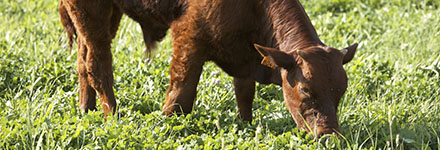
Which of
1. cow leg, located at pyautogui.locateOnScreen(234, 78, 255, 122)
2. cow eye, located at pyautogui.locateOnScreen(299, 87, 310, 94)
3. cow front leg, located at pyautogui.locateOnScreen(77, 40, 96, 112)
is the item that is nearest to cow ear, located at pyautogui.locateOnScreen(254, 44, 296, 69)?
cow eye, located at pyautogui.locateOnScreen(299, 87, 310, 94)

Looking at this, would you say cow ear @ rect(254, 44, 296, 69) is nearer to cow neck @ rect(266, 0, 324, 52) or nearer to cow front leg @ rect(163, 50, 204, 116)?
cow neck @ rect(266, 0, 324, 52)

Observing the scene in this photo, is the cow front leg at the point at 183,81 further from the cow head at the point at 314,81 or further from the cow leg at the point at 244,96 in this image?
the cow head at the point at 314,81

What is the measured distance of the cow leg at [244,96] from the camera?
5.10 m

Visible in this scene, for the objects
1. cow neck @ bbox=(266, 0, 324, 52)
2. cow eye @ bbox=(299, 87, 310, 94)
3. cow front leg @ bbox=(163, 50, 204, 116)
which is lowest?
cow eye @ bbox=(299, 87, 310, 94)

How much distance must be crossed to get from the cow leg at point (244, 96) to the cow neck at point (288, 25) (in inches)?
28.6

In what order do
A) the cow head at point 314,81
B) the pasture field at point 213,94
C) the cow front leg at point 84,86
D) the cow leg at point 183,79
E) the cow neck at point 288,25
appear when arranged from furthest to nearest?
the cow front leg at point 84,86 → the cow leg at point 183,79 → the cow neck at point 288,25 → the pasture field at point 213,94 → the cow head at point 314,81

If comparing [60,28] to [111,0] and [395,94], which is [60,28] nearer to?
[111,0]

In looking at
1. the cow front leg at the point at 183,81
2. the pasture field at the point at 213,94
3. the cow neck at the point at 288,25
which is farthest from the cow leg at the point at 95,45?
the cow neck at the point at 288,25

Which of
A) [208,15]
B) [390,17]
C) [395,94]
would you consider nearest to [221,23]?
[208,15]

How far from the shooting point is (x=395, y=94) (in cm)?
554

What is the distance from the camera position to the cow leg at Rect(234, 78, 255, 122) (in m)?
5.10

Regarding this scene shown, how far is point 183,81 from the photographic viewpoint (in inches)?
184

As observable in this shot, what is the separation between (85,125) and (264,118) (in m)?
1.43

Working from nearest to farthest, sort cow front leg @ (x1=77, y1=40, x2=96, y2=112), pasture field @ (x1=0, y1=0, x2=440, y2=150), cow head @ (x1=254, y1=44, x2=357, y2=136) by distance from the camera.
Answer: cow head @ (x1=254, y1=44, x2=357, y2=136), pasture field @ (x1=0, y1=0, x2=440, y2=150), cow front leg @ (x1=77, y1=40, x2=96, y2=112)
